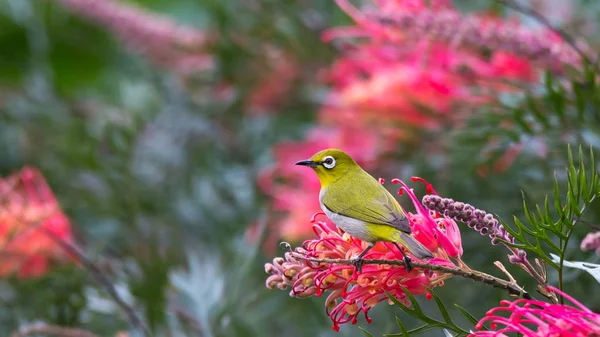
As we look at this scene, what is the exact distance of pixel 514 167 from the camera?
96 centimetres

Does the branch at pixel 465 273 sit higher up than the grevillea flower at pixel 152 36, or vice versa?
the grevillea flower at pixel 152 36

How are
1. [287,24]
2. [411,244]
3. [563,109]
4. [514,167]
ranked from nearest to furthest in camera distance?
[411,244] → [563,109] → [514,167] → [287,24]

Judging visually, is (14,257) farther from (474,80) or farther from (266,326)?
(474,80)

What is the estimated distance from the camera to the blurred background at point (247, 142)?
889 mm

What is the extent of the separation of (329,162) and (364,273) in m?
0.15

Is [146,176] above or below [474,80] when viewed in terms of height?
below

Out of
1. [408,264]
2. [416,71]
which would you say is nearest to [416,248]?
[408,264]

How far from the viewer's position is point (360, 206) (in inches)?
22.7

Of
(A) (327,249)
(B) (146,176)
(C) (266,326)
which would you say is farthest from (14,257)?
(A) (327,249)

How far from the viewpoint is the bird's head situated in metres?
0.65

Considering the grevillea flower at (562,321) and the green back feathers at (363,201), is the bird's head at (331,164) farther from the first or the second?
the grevillea flower at (562,321)

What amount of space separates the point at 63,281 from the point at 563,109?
71 centimetres

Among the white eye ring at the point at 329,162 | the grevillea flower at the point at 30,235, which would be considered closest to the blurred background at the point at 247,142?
the grevillea flower at the point at 30,235

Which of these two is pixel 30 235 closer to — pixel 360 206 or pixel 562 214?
pixel 360 206
